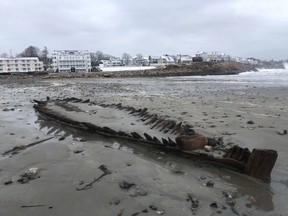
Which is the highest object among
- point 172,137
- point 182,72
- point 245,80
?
point 172,137

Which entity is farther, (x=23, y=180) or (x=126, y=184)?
(x=23, y=180)

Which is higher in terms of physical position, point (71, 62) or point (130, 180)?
point (130, 180)

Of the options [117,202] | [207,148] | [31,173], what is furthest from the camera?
[207,148]

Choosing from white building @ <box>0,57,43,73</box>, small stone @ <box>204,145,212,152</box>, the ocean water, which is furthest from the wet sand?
white building @ <box>0,57,43,73</box>

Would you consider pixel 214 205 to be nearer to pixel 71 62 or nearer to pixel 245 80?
pixel 245 80

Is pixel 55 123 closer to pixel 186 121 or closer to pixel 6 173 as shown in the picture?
pixel 186 121

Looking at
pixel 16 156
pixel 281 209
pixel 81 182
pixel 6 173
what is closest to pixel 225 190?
pixel 281 209

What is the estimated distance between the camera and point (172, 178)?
6.10 meters

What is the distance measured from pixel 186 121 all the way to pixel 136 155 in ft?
14.7

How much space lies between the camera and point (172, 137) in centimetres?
928

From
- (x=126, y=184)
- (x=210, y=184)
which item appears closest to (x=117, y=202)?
(x=126, y=184)

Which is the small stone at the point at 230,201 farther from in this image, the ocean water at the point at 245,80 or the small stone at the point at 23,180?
the ocean water at the point at 245,80

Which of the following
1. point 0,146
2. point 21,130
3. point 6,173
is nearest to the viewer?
point 6,173

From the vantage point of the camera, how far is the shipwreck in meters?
5.88
